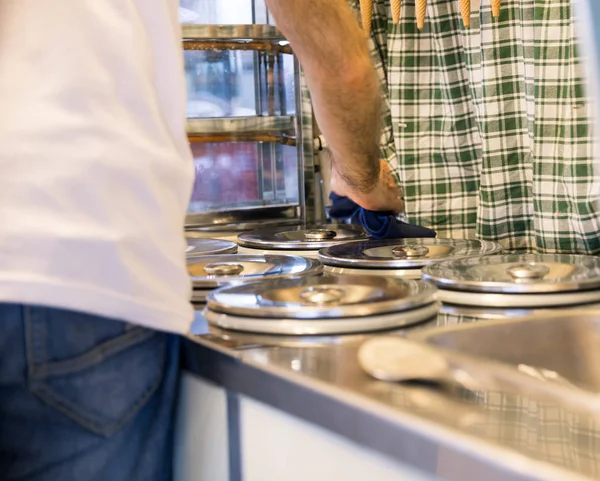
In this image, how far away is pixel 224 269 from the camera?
1.19 meters

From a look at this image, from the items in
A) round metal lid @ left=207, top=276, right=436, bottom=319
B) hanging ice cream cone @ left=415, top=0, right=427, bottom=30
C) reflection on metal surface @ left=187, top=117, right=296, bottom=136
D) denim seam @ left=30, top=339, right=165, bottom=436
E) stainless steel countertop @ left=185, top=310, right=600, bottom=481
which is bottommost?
denim seam @ left=30, top=339, right=165, bottom=436

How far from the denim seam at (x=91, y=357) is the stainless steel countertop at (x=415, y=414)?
0.24 feet

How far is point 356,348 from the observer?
791 mm

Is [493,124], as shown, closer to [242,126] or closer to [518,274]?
[518,274]

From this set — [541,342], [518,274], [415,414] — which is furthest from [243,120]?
[415,414]

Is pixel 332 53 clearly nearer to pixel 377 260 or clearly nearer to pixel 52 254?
pixel 377 260

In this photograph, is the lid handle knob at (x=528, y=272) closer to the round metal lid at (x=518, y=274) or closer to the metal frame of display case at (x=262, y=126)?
the round metal lid at (x=518, y=274)

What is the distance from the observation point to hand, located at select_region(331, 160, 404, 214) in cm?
142

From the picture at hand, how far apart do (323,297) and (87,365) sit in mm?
267

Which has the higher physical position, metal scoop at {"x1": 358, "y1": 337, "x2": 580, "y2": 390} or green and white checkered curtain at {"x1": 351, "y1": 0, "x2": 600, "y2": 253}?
green and white checkered curtain at {"x1": 351, "y1": 0, "x2": 600, "y2": 253}

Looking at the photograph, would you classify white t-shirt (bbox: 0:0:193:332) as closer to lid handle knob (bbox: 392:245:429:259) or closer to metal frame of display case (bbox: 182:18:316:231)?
lid handle knob (bbox: 392:245:429:259)

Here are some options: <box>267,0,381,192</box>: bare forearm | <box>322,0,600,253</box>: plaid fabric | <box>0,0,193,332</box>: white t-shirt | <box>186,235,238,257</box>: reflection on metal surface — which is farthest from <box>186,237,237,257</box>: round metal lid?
<box>0,0,193,332</box>: white t-shirt

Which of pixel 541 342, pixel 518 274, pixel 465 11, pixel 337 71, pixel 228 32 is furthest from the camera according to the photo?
pixel 228 32

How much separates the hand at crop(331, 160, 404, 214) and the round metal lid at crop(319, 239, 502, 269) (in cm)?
7
